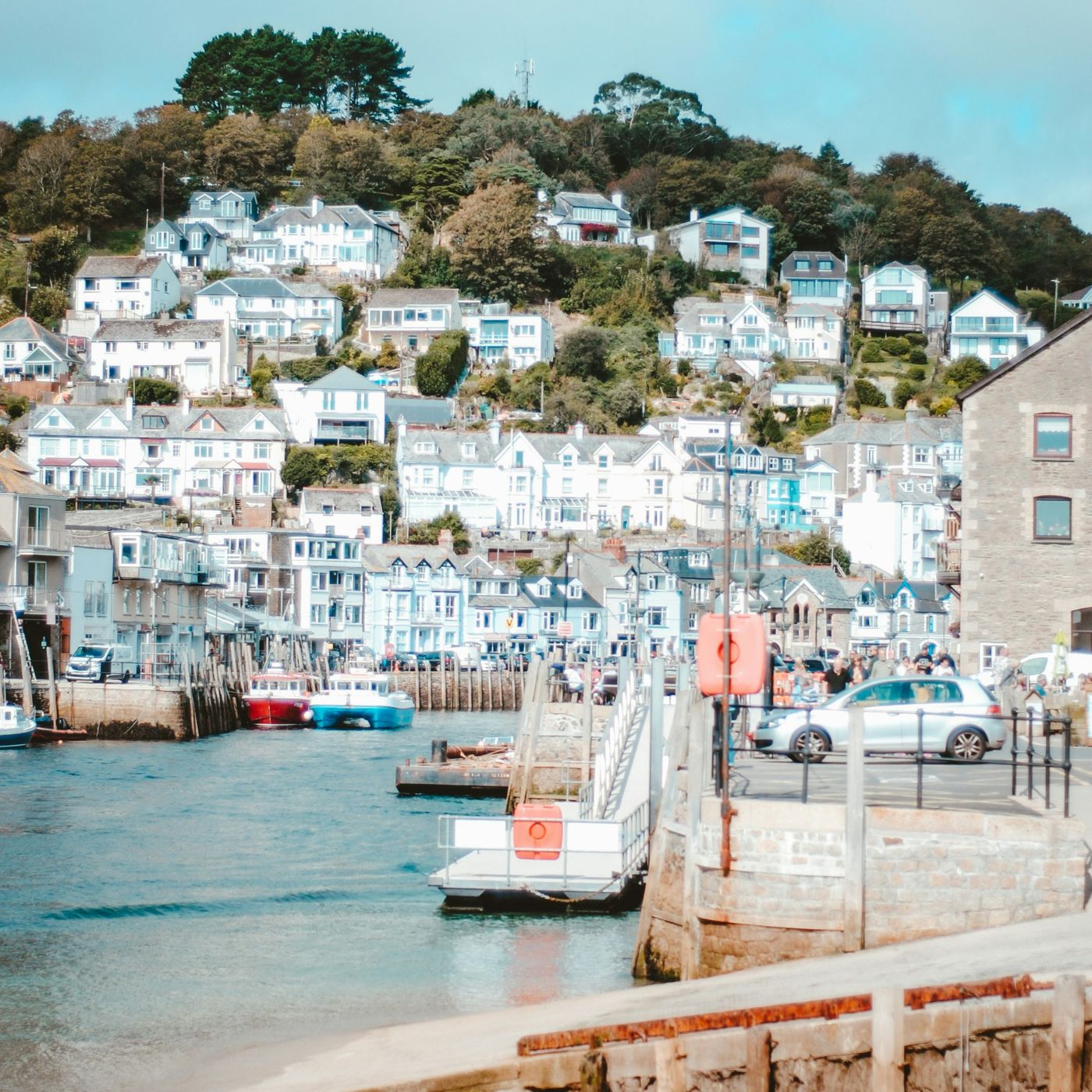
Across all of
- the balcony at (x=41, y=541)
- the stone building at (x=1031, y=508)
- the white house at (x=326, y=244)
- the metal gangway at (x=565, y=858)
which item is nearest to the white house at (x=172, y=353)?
the white house at (x=326, y=244)

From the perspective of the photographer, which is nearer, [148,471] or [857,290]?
[148,471]

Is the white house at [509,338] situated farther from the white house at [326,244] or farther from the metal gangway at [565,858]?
the metal gangway at [565,858]

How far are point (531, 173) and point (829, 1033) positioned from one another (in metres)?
167

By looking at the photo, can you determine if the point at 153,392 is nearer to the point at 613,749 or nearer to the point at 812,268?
the point at 812,268

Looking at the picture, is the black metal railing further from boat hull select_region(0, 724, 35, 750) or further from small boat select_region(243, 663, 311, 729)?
small boat select_region(243, 663, 311, 729)

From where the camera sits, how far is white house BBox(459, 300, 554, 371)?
148 m

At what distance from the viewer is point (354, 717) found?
249ft

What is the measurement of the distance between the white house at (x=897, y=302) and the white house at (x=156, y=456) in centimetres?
6268

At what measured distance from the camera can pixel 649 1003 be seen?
1731 centimetres

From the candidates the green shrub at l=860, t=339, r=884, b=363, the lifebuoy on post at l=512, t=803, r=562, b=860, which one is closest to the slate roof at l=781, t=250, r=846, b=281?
the green shrub at l=860, t=339, r=884, b=363

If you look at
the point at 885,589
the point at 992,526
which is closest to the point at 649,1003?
the point at 992,526

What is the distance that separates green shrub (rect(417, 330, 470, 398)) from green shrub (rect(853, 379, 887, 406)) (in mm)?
32386

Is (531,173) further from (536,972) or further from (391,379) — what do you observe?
(536,972)

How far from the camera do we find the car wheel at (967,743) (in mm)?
25656
